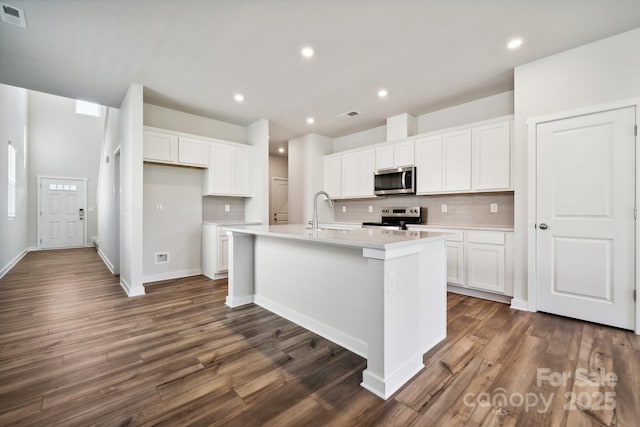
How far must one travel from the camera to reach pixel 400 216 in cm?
463

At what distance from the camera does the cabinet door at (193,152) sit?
4.23 m

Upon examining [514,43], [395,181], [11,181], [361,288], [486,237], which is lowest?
[361,288]

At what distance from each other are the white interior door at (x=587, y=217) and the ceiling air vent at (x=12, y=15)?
4881 millimetres

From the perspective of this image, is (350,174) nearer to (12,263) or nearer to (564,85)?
(564,85)

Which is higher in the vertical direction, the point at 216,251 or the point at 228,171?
the point at 228,171

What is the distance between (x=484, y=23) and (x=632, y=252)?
2.43 metres

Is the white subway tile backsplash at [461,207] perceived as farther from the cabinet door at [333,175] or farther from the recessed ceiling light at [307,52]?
the recessed ceiling light at [307,52]

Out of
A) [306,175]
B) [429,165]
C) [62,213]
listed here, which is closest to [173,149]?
[306,175]

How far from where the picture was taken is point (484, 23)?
238cm

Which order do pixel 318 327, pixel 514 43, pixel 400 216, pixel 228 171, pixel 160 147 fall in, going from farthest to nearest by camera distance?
pixel 228 171 < pixel 400 216 < pixel 160 147 < pixel 514 43 < pixel 318 327

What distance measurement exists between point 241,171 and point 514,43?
13.3 feet

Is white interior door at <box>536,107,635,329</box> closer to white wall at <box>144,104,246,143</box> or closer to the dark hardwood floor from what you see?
the dark hardwood floor

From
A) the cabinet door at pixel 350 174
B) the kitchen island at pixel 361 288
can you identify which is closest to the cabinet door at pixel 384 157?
the cabinet door at pixel 350 174

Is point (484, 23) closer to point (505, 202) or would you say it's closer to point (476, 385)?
point (505, 202)
